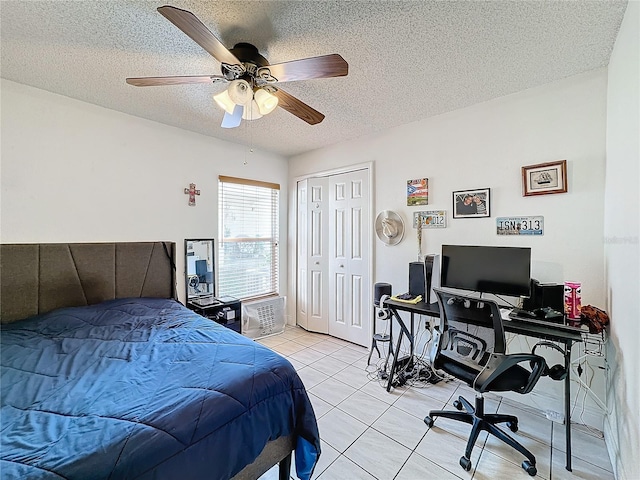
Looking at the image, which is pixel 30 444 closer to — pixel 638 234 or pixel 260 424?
pixel 260 424

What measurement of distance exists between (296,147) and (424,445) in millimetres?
3376

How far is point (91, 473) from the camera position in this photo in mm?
804

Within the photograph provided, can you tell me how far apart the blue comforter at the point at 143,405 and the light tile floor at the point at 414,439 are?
1.63 ft

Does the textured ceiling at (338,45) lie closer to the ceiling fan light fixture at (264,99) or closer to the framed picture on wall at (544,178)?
the ceiling fan light fixture at (264,99)

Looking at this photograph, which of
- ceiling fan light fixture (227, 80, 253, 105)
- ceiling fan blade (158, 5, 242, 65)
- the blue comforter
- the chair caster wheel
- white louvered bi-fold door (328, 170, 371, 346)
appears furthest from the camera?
white louvered bi-fold door (328, 170, 371, 346)

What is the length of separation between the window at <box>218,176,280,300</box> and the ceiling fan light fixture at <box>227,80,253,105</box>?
1869 mm

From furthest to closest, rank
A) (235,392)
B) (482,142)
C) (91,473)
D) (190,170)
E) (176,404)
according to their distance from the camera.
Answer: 1. (190,170)
2. (482,142)
3. (235,392)
4. (176,404)
5. (91,473)

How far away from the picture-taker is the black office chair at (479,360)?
1595 mm

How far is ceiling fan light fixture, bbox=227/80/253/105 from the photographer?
1653 millimetres

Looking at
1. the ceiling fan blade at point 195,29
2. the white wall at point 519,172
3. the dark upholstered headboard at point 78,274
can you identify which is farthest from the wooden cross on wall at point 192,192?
the white wall at point 519,172

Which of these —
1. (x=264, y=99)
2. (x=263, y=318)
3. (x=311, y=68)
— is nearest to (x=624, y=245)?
(x=311, y=68)

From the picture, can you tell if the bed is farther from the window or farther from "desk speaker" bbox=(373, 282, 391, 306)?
"desk speaker" bbox=(373, 282, 391, 306)

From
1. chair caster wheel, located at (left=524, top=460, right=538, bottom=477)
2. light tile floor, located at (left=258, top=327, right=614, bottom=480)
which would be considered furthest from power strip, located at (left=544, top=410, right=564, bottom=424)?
chair caster wheel, located at (left=524, top=460, right=538, bottom=477)

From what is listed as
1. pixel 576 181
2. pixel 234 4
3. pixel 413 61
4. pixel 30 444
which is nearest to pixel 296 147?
pixel 413 61
